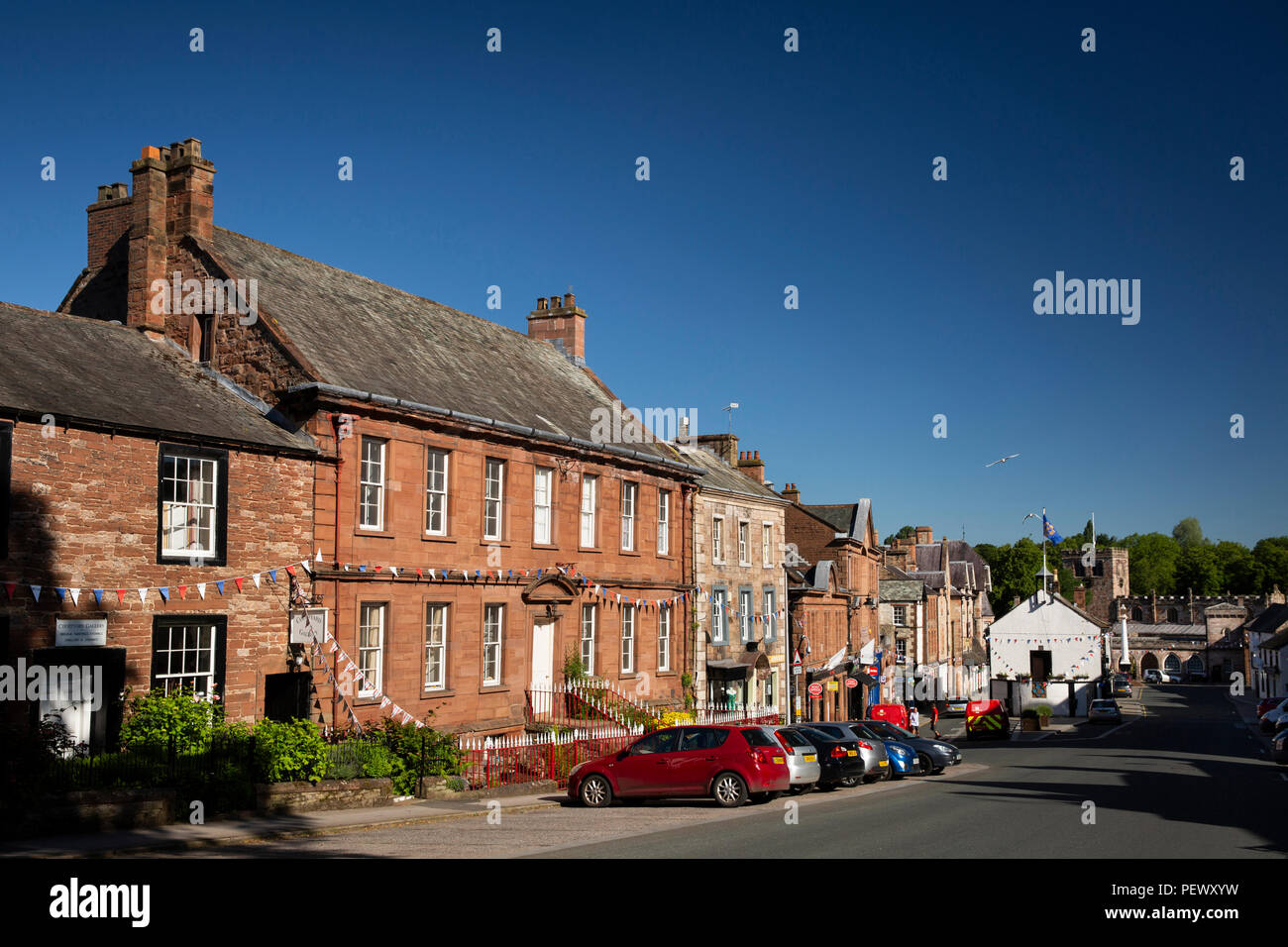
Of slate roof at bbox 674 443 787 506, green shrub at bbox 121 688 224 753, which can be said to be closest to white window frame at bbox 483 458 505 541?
green shrub at bbox 121 688 224 753

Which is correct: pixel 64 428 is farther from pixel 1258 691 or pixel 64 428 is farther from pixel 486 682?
pixel 1258 691

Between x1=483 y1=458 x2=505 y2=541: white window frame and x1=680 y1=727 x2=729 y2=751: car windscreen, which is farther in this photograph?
x1=483 y1=458 x2=505 y2=541: white window frame

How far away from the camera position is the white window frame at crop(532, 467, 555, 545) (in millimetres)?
29859

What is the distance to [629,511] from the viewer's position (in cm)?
3388

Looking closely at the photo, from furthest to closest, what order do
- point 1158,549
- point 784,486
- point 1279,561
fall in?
point 1158,549 → point 1279,561 → point 784,486

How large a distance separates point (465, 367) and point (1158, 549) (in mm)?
184341

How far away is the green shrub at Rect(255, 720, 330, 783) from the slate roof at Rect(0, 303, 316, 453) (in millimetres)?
5721

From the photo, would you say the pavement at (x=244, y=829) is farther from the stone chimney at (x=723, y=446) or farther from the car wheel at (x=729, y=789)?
the stone chimney at (x=723, y=446)

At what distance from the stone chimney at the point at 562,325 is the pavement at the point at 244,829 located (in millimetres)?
20613

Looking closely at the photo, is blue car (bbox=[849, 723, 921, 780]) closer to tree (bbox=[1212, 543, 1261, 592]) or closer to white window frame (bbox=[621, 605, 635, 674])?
white window frame (bbox=[621, 605, 635, 674])

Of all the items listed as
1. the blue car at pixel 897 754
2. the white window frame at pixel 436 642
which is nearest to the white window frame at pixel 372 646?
the white window frame at pixel 436 642

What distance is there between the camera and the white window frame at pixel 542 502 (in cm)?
2986

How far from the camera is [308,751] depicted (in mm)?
19109
